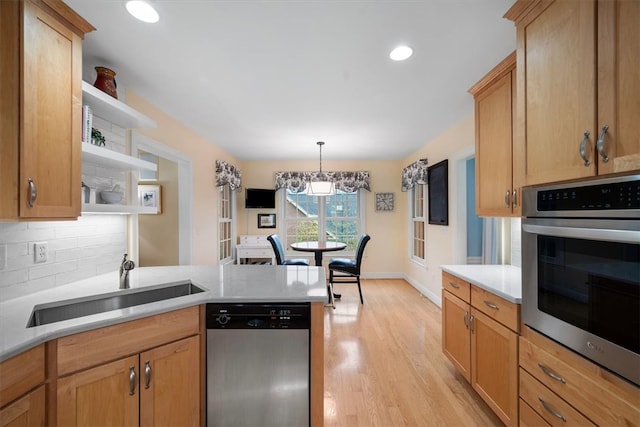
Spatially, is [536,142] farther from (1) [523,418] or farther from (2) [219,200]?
(2) [219,200]

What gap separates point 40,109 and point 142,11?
72 cm

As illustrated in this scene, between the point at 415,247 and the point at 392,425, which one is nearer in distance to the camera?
the point at 392,425

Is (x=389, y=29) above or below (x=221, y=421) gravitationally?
above

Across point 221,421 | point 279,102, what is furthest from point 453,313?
point 279,102

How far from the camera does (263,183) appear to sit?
18.3ft

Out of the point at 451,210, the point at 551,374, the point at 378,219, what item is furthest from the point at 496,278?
the point at 378,219

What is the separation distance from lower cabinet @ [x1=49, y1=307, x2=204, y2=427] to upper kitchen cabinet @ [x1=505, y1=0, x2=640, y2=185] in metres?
1.89

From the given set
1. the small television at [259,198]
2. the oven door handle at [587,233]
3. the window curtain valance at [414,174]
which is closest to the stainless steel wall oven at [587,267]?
the oven door handle at [587,233]

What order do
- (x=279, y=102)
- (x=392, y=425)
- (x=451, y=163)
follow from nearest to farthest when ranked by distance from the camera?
1. (x=392, y=425)
2. (x=279, y=102)
3. (x=451, y=163)

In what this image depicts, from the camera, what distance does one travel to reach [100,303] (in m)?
1.55

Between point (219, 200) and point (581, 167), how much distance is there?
424 cm

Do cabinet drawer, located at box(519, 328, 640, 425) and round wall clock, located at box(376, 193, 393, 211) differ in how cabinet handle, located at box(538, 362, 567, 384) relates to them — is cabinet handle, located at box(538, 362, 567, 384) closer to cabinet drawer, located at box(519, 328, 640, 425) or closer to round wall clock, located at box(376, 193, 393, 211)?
cabinet drawer, located at box(519, 328, 640, 425)

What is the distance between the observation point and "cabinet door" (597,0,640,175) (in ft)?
2.95

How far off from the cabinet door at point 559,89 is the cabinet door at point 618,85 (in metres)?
0.03
